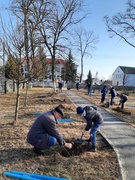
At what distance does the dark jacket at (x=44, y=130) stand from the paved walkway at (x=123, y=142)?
1612 millimetres

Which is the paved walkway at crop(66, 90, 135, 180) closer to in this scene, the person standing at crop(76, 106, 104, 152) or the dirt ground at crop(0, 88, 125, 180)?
the dirt ground at crop(0, 88, 125, 180)

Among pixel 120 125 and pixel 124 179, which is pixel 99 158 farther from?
pixel 120 125

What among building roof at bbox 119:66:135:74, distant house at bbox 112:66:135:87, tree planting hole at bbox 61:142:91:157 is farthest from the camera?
building roof at bbox 119:66:135:74

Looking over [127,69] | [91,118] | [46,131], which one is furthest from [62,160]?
[127,69]

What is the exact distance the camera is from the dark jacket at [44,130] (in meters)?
4.55

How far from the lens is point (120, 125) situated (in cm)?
875

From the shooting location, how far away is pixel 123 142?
20.9 feet

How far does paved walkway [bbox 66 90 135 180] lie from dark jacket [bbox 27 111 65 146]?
5.29ft

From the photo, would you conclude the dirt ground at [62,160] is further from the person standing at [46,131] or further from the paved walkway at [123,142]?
the person standing at [46,131]

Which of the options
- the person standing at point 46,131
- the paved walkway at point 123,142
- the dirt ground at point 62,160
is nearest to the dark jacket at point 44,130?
the person standing at point 46,131

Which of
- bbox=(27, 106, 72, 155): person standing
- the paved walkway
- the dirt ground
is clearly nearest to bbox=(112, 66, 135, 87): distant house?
the paved walkway

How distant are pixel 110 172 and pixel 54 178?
122 centimetres

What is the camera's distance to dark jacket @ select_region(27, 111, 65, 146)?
4.55 meters

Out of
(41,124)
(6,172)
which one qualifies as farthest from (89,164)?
(6,172)
